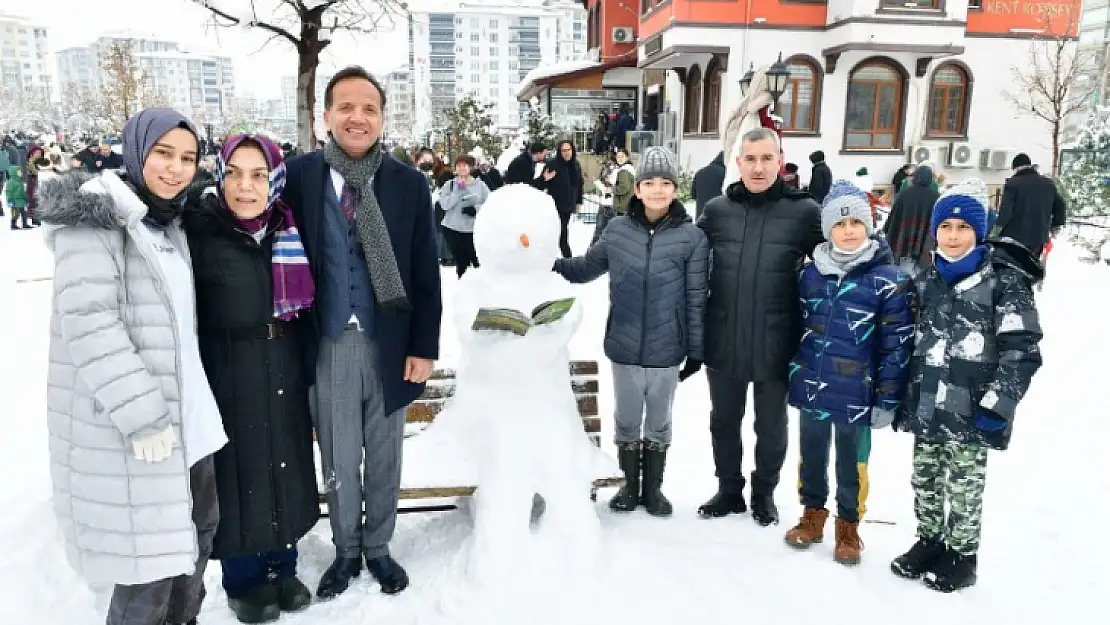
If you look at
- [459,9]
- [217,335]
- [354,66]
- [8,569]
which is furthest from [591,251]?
[459,9]

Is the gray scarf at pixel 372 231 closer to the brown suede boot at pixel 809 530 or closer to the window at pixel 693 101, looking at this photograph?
the brown suede boot at pixel 809 530

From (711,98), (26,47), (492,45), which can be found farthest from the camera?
(26,47)

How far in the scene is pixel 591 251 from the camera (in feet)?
12.0

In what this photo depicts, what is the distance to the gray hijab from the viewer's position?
2.34 m

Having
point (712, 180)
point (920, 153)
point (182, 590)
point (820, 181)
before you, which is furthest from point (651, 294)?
point (920, 153)

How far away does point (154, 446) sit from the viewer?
2236 millimetres

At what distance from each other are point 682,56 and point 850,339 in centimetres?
1821

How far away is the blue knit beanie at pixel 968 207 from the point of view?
3.00 metres

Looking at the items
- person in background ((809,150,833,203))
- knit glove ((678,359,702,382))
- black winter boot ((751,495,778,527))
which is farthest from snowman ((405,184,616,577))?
person in background ((809,150,833,203))

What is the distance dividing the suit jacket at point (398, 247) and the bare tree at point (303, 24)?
5.55m

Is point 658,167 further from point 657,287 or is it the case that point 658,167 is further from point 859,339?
point 859,339

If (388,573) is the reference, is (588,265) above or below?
above

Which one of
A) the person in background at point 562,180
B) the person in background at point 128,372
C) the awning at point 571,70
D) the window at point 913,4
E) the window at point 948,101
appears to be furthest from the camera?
the awning at point 571,70

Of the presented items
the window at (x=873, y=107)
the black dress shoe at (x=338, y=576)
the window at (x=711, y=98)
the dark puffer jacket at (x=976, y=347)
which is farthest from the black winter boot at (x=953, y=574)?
the window at (x=873, y=107)
